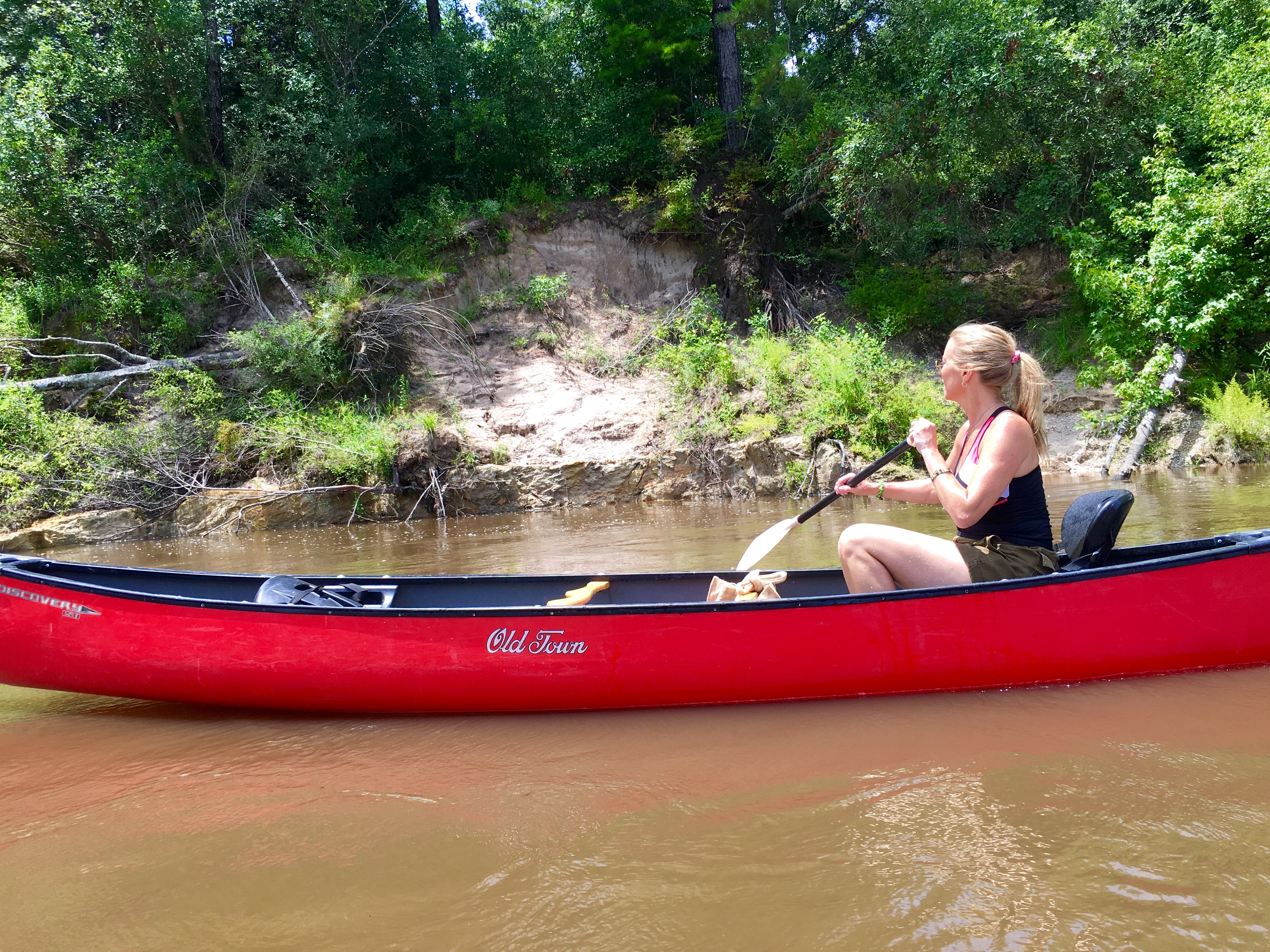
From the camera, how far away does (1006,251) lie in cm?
1416

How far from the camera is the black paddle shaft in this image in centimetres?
381

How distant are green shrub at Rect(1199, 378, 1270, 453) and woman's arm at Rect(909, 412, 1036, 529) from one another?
9206mm

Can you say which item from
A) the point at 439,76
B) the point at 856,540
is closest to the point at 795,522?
the point at 856,540

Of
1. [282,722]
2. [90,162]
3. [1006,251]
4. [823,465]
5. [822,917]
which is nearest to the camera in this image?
[822,917]

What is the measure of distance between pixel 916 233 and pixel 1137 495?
250 inches

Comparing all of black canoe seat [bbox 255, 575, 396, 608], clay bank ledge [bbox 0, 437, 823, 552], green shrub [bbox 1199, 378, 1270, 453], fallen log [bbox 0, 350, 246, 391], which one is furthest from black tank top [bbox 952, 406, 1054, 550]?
fallen log [bbox 0, 350, 246, 391]

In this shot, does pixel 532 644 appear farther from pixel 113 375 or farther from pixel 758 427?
pixel 113 375

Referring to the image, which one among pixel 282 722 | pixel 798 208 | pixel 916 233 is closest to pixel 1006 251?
pixel 916 233

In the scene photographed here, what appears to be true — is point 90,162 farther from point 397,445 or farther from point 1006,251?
point 1006,251

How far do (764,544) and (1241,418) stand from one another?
9032 mm

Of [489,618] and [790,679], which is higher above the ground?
[489,618]

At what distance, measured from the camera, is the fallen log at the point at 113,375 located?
10.9 metres

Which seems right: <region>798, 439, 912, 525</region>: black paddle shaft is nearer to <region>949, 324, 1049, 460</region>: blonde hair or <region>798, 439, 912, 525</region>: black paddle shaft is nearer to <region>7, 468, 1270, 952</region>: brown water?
<region>949, 324, 1049, 460</region>: blonde hair

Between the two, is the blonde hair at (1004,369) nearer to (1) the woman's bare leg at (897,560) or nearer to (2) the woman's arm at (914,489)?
(2) the woman's arm at (914,489)
